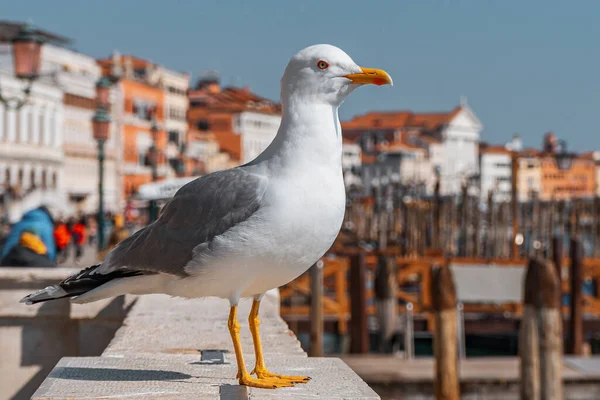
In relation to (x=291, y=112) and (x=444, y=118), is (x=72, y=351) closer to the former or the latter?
(x=291, y=112)

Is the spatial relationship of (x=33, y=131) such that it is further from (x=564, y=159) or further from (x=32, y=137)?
(x=564, y=159)

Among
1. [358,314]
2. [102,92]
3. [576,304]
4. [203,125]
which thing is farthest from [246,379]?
[203,125]

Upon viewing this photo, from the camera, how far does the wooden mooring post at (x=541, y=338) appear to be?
12023mm

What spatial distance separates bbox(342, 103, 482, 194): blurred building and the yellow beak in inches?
4680

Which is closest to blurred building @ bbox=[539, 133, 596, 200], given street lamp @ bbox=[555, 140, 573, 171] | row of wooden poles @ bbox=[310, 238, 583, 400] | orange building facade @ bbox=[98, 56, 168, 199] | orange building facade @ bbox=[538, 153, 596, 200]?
orange building facade @ bbox=[538, 153, 596, 200]

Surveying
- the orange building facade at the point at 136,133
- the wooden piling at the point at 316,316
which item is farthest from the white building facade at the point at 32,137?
the wooden piling at the point at 316,316

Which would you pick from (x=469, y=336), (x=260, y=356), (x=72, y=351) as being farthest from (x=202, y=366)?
(x=469, y=336)

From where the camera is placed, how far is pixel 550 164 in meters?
140

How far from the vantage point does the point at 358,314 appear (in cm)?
1731

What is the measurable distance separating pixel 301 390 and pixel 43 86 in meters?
55.2

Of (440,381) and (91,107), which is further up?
(91,107)

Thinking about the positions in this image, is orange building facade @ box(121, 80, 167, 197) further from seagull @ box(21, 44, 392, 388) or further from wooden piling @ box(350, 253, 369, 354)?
seagull @ box(21, 44, 392, 388)

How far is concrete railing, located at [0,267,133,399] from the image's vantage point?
18.1 ft

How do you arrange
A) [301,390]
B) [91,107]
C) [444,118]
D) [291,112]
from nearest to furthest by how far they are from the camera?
[301,390] < [291,112] < [91,107] < [444,118]
